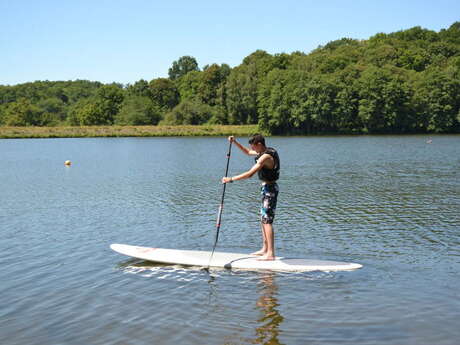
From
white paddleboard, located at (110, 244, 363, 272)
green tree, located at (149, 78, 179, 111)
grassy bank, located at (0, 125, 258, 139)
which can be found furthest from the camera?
green tree, located at (149, 78, 179, 111)

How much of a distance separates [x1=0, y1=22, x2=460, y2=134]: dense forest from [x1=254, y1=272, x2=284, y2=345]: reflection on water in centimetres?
7891

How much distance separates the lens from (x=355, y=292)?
27.6 ft

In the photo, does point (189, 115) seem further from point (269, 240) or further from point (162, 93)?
point (269, 240)

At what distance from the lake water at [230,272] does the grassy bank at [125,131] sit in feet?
224

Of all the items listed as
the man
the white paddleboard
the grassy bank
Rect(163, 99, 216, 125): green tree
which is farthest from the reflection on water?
Rect(163, 99, 216, 125): green tree

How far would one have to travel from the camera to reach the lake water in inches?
277

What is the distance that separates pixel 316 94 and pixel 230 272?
8091 cm

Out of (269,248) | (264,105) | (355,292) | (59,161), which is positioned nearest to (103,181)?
(59,161)

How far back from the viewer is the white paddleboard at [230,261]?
9.60 m

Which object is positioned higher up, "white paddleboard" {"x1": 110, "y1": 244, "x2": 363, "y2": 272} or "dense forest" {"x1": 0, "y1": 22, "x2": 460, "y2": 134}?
"dense forest" {"x1": 0, "y1": 22, "x2": 460, "y2": 134}

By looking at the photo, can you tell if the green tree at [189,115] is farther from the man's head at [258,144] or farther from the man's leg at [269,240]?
the man's head at [258,144]

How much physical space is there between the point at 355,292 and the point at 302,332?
1.95 meters

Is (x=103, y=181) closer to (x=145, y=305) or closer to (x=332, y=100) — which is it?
(x=145, y=305)

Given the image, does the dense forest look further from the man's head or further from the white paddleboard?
the man's head
